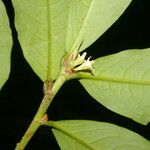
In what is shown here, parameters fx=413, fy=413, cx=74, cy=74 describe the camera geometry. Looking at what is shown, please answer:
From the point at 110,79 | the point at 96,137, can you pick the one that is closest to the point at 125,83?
the point at 110,79

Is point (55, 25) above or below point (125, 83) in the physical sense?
above

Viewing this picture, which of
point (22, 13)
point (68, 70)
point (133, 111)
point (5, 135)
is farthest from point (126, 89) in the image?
point (5, 135)

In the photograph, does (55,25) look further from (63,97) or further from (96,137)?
(63,97)

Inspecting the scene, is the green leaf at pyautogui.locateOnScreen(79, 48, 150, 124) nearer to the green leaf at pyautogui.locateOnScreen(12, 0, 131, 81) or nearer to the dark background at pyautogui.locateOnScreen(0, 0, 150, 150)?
the green leaf at pyautogui.locateOnScreen(12, 0, 131, 81)

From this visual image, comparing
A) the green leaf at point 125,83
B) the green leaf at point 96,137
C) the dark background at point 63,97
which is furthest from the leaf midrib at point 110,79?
the dark background at point 63,97

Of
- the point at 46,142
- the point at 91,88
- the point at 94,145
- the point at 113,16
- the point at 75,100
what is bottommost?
the point at 46,142

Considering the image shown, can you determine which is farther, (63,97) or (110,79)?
(63,97)

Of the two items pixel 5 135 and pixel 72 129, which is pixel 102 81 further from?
pixel 5 135
